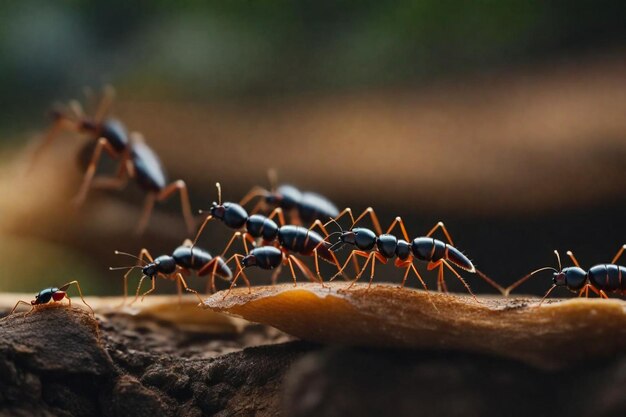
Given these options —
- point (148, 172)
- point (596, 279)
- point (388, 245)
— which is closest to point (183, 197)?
point (148, 172)

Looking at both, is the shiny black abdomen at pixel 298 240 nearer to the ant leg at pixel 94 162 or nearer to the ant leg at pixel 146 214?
the ant leg at pixel 146 214

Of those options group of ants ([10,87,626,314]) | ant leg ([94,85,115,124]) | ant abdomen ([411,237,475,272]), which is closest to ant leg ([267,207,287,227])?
group of ants ([10,87,626,314])

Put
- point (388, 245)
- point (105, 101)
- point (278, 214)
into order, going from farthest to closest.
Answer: point (105, 101) < point (278, 214) < point (388, 245)

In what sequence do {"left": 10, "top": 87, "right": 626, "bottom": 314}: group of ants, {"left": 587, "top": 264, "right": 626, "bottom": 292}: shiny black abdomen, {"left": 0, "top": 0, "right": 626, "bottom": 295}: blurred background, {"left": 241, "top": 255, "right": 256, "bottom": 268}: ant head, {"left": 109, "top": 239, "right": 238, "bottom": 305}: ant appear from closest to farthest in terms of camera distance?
{"left": 587, "top": 264, "right": 626, "bottom": 292}: shiny black abdomen
{"left": 10, "top": 87, "right": 626, "bottom": 314}: group of ants
{"left": 241, "top": 255, "right": 256, "bottom": 268}: ant head
{"left": 109, "top": 239, "right": 238, "bottom": 305}: ant
{"left": 0, "top": 0, "right": 626, "bottom": 295}: blurred background

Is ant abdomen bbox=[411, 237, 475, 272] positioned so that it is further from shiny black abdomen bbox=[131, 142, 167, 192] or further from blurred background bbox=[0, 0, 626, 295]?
shiny black abdomen bbox=[131, 142, 167, 192]

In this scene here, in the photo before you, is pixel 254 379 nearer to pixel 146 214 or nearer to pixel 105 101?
pixel 146 214

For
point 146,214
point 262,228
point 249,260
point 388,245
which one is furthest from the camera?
point 146,214

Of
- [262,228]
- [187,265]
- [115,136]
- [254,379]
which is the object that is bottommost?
[254,379]

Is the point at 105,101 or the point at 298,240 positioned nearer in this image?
the point at 298,240
